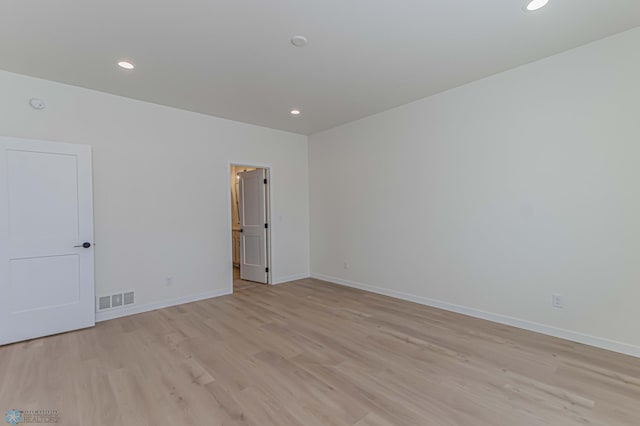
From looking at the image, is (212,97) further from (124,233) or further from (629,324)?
(629,324)

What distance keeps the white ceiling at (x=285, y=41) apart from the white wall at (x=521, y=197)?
1.19 feet

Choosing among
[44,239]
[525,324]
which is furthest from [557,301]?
[44,239]

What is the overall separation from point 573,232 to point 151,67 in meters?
4.59

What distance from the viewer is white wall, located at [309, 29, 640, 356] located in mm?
A: 2656

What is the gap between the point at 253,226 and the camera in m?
5.62

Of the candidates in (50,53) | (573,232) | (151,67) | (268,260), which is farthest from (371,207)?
(50,53)

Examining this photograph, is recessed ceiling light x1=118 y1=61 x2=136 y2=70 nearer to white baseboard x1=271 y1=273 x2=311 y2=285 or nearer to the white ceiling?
the white ceiling

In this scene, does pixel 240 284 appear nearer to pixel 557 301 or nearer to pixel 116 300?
pixel 116 300

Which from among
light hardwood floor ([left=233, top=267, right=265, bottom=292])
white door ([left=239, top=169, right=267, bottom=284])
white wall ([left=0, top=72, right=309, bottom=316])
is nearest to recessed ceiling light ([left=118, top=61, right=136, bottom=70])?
white wall ([left=0, top=72, right=309, bottom=316])

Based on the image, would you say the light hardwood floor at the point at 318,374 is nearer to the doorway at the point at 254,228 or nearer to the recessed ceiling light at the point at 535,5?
A: the doorway at the point at 254,228

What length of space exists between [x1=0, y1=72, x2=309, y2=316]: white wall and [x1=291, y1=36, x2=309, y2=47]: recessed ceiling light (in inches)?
97.0

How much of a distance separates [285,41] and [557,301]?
3691 millimetres

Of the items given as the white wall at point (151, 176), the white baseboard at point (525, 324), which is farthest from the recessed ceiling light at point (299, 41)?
the white baseboard at point (525, 324)

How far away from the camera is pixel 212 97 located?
12.6ft
